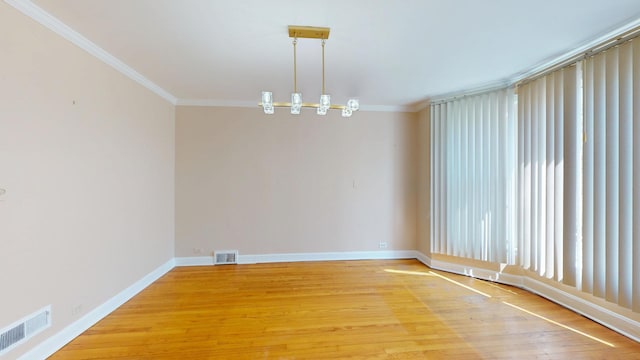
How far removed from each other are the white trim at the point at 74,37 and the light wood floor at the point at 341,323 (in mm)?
2439

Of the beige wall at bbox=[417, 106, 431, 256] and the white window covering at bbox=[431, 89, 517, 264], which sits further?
the beige wall at bbox=[417, 106, 431, 256]

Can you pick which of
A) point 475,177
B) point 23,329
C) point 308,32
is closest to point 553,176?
point 475,177

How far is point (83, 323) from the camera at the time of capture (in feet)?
7.26

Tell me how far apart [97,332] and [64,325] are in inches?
10.4

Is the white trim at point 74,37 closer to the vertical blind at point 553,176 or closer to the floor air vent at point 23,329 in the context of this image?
the floor air vent at point 23,329

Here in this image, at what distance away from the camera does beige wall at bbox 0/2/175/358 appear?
166cm

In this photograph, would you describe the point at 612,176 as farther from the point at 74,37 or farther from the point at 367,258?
the point at 74,37

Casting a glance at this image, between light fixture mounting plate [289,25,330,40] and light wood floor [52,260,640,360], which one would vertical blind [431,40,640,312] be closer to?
light wood floor [52,260,640,360]

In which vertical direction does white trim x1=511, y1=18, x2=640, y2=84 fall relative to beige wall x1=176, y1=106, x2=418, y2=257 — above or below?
above

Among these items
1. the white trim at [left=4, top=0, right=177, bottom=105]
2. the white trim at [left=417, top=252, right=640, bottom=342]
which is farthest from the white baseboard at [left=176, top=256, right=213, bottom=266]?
the white trim at [left=417, top=252, right=640, bottom=342]

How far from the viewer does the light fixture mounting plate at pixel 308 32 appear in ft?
6.47

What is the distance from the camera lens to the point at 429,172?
3.86m

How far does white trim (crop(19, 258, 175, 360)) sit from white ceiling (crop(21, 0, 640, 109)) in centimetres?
239

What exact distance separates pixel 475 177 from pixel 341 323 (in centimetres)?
254
